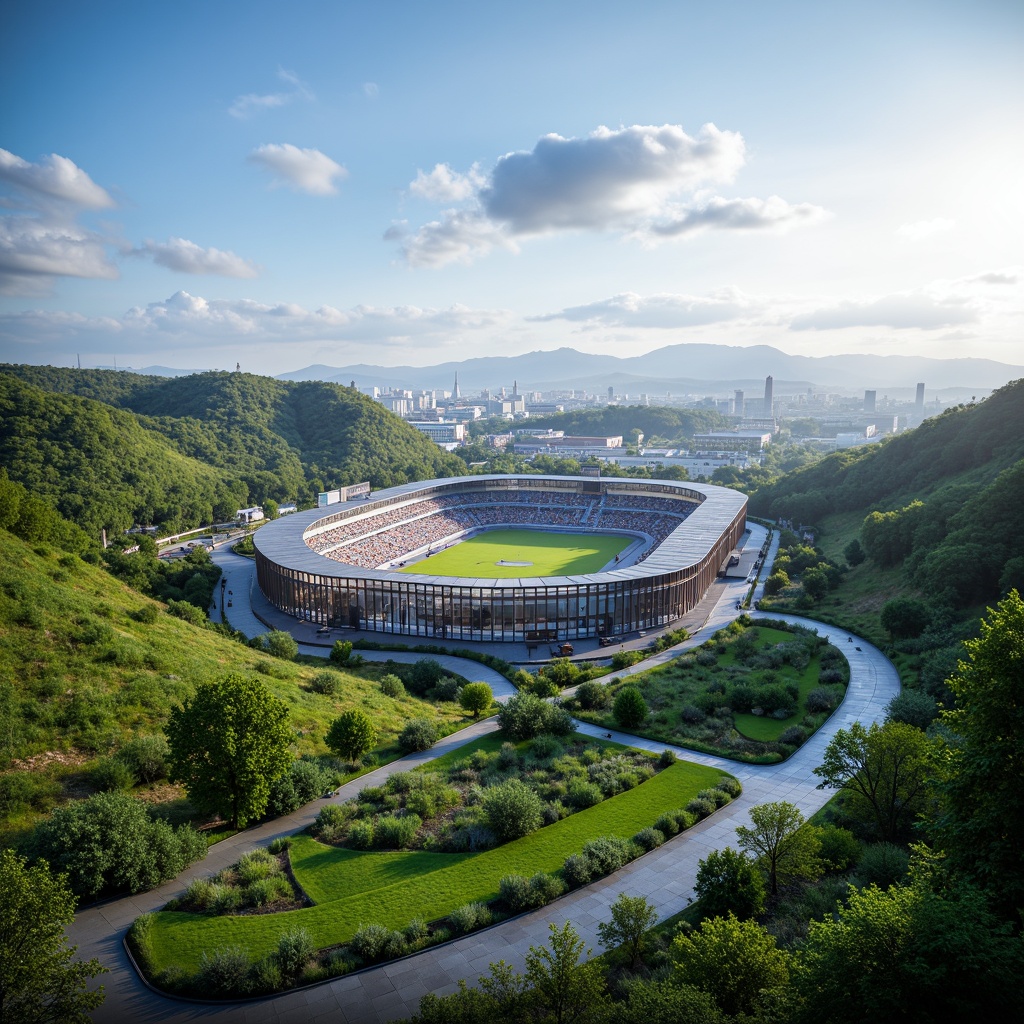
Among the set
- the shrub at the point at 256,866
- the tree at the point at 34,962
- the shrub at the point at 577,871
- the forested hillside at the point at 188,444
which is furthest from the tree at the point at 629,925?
the forested hillside at the point at 188,444

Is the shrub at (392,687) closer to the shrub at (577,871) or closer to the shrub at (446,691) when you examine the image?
the shrub at (446,691)

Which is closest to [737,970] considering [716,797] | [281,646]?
[716,797]

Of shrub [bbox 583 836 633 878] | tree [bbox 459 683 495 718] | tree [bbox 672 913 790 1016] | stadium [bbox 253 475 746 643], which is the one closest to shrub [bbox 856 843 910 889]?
shrub [bbox 583 836 633 878]

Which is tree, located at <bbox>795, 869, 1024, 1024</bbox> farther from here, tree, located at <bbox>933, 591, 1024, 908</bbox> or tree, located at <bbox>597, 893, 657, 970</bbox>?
tree, located at <bbox>597, 893, 657, 970</bbox>

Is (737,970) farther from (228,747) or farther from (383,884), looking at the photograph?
(228,747)

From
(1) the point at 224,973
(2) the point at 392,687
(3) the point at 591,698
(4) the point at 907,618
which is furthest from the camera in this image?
(4) the point at 907,618
